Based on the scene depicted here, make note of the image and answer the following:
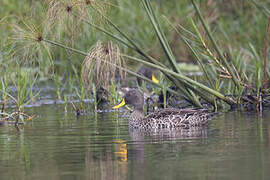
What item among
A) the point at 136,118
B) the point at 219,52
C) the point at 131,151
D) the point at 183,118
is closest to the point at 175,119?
the point at 183,118

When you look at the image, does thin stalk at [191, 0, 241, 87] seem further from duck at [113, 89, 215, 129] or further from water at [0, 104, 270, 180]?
duck at [113, 89, 215, 129]

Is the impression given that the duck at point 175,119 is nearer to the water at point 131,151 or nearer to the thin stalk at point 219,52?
the water at point 131,151

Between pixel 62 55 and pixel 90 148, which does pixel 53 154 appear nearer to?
pixel 90 148

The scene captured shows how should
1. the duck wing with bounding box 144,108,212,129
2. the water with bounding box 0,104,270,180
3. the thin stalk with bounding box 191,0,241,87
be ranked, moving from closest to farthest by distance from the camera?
the water with bounding box 0,104,270,180
the duck wing with bounding box 144,108,212,129
the thin stalk with bounding box 191,0,241,87

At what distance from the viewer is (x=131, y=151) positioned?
7422 millimetres

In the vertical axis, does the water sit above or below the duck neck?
below

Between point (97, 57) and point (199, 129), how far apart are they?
1796 millimetres

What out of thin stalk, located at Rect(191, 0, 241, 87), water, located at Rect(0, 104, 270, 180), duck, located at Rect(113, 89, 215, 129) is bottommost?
water, located at Rect(0, 104, 270, 180)

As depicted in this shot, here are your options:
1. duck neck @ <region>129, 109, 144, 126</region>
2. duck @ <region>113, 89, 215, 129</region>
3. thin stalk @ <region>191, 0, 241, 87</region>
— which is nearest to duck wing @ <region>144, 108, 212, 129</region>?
duck @ <region>113, 89, 215, 129</region>

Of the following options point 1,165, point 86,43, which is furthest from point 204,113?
point 86,43

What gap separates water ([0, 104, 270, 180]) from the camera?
6145 mm

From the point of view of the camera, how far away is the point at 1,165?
6852 millimetres

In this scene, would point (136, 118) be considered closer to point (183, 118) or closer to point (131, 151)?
point (183, 118)

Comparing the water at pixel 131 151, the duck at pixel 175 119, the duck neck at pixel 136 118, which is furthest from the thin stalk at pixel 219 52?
the duck neck at pixel 136 118
